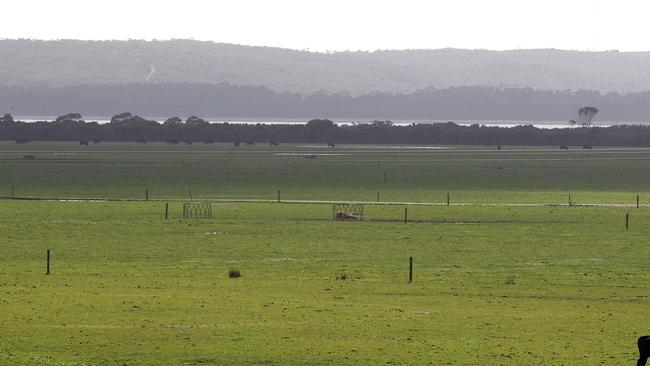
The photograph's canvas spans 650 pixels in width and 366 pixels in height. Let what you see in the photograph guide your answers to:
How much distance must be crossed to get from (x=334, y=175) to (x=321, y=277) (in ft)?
232

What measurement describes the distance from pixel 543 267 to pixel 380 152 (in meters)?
119

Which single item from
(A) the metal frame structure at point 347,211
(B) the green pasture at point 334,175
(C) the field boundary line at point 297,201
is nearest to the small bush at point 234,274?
(A) the metal frame structure at point 347,211

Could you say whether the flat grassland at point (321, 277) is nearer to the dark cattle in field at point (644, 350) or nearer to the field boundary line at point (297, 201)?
the field boundary line at point (297, 201)

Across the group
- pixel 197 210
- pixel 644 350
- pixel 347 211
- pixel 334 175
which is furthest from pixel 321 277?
pixel 334 175

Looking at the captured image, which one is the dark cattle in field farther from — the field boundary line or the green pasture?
the green pasture

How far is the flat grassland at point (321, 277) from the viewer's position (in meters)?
35.4

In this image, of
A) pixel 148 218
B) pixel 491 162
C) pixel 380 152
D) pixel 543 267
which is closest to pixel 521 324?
pixel 543 267

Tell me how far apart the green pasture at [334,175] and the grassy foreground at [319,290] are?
21060 millimetres

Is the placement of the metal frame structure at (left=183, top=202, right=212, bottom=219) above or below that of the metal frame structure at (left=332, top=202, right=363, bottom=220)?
below

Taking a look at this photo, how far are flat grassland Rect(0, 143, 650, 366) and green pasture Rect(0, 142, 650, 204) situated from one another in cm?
79

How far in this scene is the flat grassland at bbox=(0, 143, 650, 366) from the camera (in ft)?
116

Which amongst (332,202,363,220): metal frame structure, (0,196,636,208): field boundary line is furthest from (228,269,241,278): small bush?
(0,196,636,208): field boundary line

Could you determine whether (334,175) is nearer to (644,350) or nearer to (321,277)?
(321,277)

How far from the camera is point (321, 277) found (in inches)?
2002
